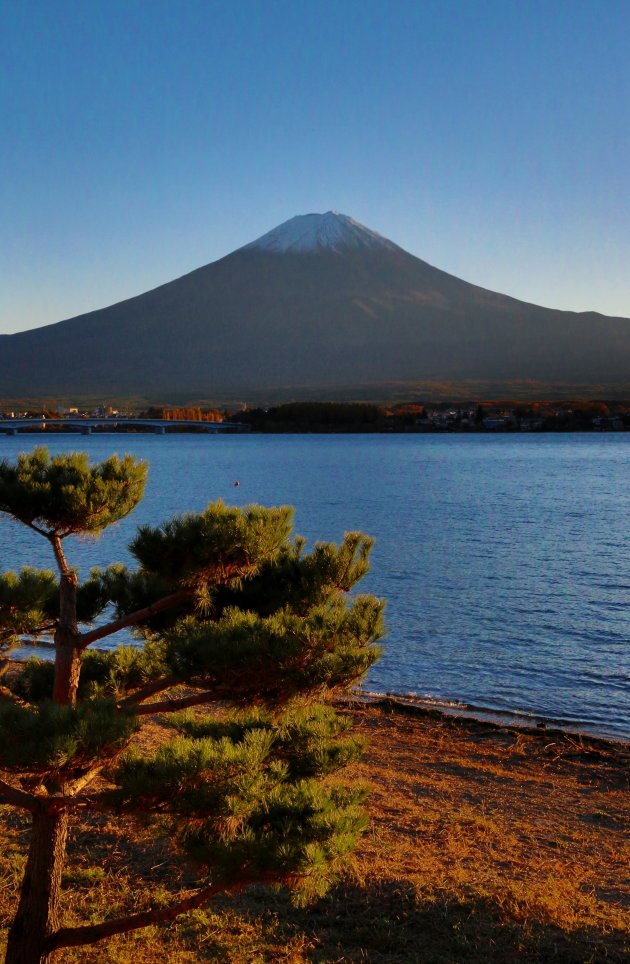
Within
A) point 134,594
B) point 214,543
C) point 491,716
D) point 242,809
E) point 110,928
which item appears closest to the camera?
point 242,809

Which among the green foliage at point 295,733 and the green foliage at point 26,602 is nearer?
the green foliage at point 295,733

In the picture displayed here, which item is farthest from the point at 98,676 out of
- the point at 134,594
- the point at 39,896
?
the point at 39,896

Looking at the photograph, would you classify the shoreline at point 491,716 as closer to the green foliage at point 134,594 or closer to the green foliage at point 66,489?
the green foliage at point 134,594

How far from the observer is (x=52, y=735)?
3117mm

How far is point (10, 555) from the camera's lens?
26.9 meters

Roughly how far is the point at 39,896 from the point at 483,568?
23.3 meters

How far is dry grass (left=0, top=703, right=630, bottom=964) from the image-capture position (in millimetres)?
4383

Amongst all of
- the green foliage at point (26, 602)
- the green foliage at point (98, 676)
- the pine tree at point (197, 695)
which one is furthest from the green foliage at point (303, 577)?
the green foliage at point (26, 602)

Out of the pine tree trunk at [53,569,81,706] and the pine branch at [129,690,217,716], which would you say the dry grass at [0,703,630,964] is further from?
the pine tree trunk at [53,569,81,706]

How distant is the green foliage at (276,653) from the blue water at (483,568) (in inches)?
196

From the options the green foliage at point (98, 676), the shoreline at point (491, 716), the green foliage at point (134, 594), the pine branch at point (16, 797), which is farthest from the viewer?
the shoreline at point (491, 716)

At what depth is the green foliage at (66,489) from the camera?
3705mm

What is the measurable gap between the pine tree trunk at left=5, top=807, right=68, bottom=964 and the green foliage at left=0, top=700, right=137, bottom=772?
2.87 ft

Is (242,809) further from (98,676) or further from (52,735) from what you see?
(98,676)
